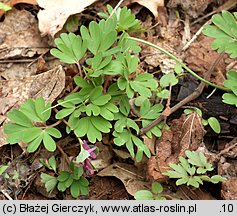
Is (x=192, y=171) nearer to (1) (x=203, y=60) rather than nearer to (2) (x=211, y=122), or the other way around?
(2) (x=211, y=122)

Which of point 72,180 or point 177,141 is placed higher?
point 177,141

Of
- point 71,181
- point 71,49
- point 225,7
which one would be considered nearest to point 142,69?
point 71,49

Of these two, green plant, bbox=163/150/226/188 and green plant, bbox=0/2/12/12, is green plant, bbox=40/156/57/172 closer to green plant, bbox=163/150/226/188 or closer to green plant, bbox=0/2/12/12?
green plant, bbox=163/150/226/188

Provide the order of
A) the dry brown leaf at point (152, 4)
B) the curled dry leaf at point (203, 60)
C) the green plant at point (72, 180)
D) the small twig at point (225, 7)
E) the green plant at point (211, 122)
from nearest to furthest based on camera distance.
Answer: the green plant at point (72, 180) → the green plant at point (211, 122) → the curled dry leaf at point (203, 60) → the dry brown leaf at point (152, 4) → the small twig at point (225, 7)

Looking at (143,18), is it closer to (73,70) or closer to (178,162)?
(73,70)

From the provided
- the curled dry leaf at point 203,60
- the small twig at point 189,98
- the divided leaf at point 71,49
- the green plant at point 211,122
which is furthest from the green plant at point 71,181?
the curled dry leaf at point 203,60

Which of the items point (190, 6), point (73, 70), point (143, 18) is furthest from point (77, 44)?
point (190, 6)

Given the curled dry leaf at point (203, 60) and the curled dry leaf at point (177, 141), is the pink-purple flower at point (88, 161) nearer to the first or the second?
the curled dry leaf at point (177, 141)
